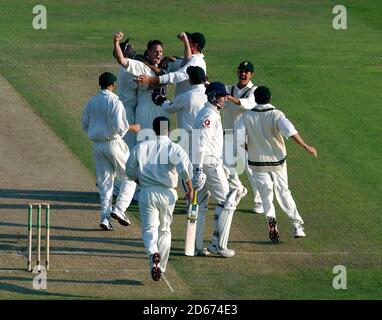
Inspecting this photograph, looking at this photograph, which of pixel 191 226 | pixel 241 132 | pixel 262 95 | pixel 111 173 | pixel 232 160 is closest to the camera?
pixel 191 226

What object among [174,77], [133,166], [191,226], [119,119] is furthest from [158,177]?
[174,77]

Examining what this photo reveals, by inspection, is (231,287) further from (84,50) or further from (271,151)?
(84,50)

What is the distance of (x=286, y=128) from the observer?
1966 centimetres

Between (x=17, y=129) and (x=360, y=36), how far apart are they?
11.7 m

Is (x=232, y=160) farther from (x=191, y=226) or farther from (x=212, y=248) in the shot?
(x=191, y=226)

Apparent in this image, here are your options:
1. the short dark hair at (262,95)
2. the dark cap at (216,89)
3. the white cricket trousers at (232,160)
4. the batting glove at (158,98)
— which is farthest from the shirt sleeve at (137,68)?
the dark cap at (216,89)

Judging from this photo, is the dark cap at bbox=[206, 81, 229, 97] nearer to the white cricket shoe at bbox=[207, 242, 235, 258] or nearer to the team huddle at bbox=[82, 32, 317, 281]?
the team huddle at bbox=[82, 32, 317, 281]

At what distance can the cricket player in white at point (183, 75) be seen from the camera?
21094mm

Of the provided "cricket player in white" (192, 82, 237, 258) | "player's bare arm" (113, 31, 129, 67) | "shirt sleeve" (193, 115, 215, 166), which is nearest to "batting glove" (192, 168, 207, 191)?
"cricket player in white" (192, 82, 237, 258)

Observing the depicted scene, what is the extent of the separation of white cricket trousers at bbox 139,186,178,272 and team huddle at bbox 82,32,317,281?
13mm

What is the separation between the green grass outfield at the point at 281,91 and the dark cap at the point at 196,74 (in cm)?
226

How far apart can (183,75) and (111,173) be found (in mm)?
1973

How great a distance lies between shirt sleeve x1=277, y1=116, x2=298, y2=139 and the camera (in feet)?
64.3

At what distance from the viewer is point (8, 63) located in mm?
30625
